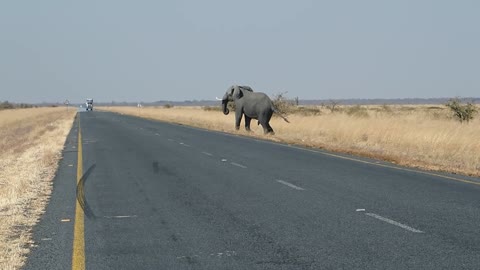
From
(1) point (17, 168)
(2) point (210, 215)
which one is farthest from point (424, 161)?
(1) point (17, 168)

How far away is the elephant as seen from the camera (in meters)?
31.8

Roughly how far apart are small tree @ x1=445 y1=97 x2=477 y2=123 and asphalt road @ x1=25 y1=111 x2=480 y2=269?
26.0 meters

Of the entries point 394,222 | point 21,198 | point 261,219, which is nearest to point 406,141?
point 394,222

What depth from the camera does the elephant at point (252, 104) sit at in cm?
3175

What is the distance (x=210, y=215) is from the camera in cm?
837

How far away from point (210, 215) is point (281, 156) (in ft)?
33.4

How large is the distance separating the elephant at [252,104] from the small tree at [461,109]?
13273 mm

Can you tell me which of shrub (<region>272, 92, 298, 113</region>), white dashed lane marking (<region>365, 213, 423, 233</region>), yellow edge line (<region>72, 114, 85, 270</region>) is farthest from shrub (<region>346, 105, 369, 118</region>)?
yellow edge line (<region>72, 114, 85, 270</region>)

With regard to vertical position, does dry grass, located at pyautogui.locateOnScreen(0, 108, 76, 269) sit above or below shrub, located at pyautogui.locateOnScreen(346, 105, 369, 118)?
below

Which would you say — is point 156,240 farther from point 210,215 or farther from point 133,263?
point 210,215

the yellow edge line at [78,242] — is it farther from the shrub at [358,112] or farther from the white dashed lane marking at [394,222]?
the shrub at [358,112]

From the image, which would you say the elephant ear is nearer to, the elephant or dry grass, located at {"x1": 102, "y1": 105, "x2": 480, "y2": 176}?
the elephant

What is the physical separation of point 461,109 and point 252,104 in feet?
51.5

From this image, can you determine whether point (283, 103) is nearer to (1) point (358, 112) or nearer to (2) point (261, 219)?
(1) point (358, 112)
